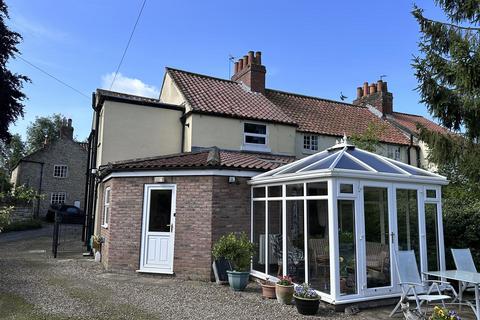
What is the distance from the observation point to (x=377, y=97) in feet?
80.3

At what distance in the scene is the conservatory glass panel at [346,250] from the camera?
7.25m

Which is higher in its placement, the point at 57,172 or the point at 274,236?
the point at 57,172

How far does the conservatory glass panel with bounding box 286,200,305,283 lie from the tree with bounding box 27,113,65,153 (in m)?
55.4

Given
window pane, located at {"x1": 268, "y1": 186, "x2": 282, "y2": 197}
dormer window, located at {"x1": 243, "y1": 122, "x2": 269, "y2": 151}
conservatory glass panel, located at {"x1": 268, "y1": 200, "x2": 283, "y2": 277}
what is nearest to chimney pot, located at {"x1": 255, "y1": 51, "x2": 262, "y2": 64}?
dormer window, located at {"x1": 243, "y1": 122, "x2": 269, "y2": 151}

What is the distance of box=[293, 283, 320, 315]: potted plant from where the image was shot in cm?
671

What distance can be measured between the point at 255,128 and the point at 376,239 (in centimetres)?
947

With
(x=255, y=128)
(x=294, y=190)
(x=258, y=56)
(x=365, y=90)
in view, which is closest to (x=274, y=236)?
(x=294, y=190)

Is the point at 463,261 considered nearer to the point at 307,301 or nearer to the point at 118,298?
the point at 307,301

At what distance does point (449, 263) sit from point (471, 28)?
21.4ft

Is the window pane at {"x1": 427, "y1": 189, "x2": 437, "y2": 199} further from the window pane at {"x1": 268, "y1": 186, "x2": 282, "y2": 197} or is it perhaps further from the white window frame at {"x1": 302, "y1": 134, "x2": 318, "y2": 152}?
the white window frame at {"x1": 302, "y1": 134, "x2": 318, "y2": 152}

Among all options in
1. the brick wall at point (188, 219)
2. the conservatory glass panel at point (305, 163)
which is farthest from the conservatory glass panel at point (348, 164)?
the brick wall at point (188, 219)

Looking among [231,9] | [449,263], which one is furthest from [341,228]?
[231,9]

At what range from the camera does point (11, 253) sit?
46.2 feet

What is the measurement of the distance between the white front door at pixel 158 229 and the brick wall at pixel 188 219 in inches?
6.7
